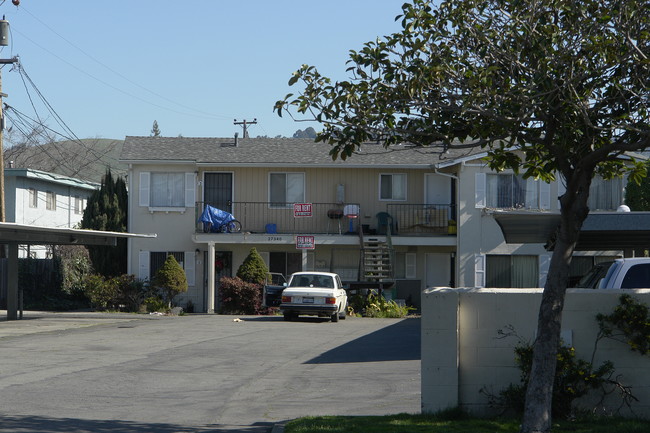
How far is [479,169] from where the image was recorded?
108 ft

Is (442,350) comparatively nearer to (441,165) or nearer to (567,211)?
(567,211)

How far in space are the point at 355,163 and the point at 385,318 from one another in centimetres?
714

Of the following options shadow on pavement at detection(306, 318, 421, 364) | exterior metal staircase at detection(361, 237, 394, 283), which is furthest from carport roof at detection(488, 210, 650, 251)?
exterior metal staircase at detection(361, 237, 394, 283)

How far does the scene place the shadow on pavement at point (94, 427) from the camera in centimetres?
958

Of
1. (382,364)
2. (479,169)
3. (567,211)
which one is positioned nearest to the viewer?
(567,211)

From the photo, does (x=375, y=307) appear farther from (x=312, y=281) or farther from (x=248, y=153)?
(x=248, y=153)

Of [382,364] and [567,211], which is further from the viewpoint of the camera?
Answer: [382,364]

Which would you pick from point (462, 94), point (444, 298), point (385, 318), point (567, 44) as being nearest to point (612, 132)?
point (567, 44)

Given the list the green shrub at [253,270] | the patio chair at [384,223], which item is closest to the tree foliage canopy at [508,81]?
the green shrub at [253,270]

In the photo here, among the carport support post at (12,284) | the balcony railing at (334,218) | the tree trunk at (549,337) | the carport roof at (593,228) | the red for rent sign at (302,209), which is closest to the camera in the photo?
the tree trunk at (549,337)

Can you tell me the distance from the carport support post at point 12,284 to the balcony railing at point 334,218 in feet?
26.5

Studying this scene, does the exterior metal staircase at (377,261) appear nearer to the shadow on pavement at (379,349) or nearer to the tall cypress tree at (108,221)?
the shadow on pavement at (379,349)

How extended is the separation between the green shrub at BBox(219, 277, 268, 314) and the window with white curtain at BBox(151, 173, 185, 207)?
4.91 metres

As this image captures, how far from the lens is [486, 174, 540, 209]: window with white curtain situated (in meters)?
33.2
